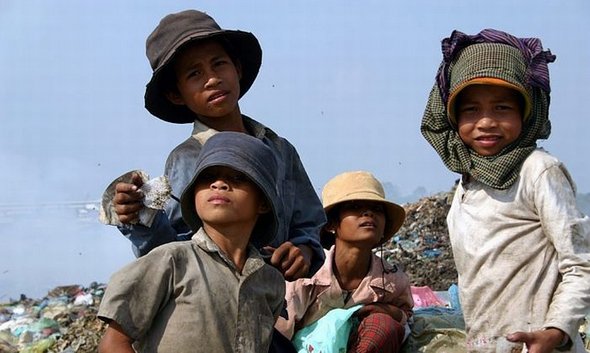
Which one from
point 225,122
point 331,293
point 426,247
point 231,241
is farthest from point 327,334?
point 426,247

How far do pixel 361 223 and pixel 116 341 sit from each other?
2.10 m

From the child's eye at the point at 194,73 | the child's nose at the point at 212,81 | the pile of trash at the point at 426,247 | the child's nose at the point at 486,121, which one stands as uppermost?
the child's eye at the point at 194,73

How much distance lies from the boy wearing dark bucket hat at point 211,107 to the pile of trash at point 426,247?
16.4 feet

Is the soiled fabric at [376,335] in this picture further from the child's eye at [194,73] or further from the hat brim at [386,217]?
the child's eye at [194,73]

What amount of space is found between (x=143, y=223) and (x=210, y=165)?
12.7 inches

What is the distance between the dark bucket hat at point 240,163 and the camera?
115 inches

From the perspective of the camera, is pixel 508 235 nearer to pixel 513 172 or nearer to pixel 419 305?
pixel 513 172

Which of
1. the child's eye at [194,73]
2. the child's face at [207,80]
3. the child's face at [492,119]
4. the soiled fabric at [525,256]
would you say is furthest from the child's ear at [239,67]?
the soiled fabric at [525,256]

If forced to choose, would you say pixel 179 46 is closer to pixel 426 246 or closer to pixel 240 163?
pixel 240 163

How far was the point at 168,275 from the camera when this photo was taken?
2.81 m

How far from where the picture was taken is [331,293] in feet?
14.7

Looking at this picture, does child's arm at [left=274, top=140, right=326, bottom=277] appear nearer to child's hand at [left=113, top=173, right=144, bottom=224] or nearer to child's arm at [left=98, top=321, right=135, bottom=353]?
child's hand at [left=113, top=173, right=144, bottom=224]

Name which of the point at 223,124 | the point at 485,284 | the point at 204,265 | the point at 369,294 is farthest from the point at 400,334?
the point at 204,265

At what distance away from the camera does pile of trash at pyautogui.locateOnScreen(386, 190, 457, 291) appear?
887 cm
